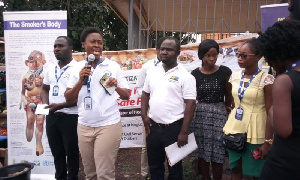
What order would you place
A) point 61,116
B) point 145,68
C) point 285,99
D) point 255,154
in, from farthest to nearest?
point 145,68 → point 61,116 → point 255,154 → point 285,99

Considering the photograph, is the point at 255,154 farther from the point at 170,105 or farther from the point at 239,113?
the point at 170,105

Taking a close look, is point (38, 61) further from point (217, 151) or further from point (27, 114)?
point (217, 151)

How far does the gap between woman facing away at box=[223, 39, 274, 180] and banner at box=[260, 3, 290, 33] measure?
0.53 m

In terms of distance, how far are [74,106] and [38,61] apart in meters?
1.13

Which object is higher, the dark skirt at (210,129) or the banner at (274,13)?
the banner at (274,13)

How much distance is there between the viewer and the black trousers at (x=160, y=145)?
2.94m

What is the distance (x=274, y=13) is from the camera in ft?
9.90

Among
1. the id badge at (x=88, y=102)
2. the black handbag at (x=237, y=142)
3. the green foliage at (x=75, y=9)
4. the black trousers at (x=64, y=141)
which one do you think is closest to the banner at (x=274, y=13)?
the black handbag at (x=237, y=142)

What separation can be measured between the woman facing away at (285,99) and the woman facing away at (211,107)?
4.19 feet

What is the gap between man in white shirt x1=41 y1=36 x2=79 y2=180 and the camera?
3301mm

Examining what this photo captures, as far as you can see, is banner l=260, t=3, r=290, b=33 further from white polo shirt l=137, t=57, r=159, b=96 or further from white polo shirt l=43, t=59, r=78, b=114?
white polo shirt l=43, t=59, r=78, b=114

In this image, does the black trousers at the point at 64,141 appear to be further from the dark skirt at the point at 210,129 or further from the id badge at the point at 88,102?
the dark skirt at the point at 210,129

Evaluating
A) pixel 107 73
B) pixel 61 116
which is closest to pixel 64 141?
pixel 61 116

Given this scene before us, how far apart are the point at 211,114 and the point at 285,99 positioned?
4.86 feet
